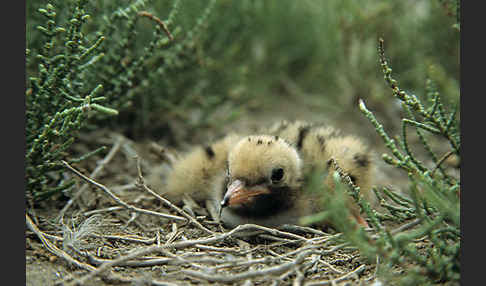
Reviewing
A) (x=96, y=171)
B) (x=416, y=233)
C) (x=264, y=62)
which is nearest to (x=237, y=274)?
(x=416, y=233)

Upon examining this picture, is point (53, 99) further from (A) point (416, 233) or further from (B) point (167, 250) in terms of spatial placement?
(A) point (416, 233)

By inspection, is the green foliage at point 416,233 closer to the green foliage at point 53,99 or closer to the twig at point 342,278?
the twig at point 342,278

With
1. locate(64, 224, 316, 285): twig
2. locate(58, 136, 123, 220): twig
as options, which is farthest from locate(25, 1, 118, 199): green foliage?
locate(64, 224, 316, 285): twig

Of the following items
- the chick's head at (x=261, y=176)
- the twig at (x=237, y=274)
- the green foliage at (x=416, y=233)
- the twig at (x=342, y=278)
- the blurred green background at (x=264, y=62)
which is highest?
the blurred green background at (x=264, y=62)

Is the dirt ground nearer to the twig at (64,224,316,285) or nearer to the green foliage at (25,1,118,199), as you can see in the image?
the twig at (64,224,316,285)

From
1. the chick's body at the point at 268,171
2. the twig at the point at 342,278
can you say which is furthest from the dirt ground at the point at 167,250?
the chick's body at the point at 268,171

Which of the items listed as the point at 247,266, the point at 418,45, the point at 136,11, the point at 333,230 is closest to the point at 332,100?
the point at 418,45
